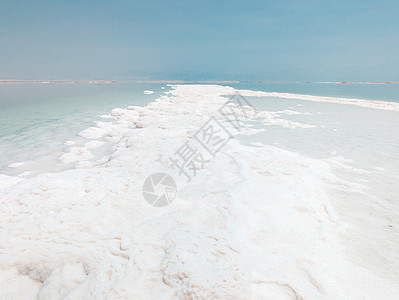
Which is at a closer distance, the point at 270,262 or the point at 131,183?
the point at 270,262

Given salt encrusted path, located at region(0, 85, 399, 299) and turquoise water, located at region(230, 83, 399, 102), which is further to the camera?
turquoise water, located at region(230, 83, 399, 102)

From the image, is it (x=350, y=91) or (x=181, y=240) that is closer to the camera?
(x=181, y=240)

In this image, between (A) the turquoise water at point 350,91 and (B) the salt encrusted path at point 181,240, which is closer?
(B) the salt encrusted path at point 181,240

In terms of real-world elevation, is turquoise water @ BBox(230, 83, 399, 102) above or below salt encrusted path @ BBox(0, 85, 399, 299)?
above

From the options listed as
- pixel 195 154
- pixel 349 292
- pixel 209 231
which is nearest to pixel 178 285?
pixel 209 231

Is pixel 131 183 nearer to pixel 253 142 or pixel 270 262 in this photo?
pixel 270 262

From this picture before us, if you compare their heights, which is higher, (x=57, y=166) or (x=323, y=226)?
(x=323, y=226)

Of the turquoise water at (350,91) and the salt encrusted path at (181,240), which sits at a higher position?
the turquoise water at (350,91)

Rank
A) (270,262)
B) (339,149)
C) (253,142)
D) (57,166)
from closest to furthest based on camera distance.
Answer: (270,262)
(57,166)
(339,149)
(253,142)
